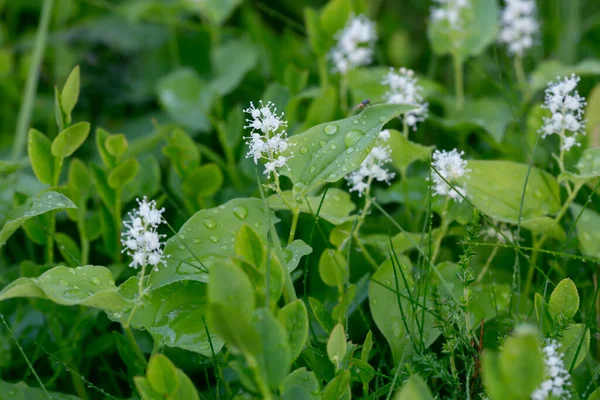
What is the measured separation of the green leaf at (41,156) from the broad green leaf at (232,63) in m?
0.57

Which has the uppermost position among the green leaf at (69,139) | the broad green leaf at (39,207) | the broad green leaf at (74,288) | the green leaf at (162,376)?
the green leaf at (69,139)

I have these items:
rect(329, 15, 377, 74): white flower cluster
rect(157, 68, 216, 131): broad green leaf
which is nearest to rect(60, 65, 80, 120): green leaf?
rect(157, 68, 216, 131): broad green leaf

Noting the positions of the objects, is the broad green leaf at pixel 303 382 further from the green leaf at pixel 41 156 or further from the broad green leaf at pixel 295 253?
the green leaf at pixel 41 156

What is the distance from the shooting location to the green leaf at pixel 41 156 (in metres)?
0.96

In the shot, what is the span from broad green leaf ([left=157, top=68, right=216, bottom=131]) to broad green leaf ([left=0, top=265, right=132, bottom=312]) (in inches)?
27.6

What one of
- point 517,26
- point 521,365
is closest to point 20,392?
point 521,365

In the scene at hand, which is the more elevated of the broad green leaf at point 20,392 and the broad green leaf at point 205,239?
the broad green leaf at point 205,239

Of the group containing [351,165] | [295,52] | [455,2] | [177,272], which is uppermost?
[455,2]

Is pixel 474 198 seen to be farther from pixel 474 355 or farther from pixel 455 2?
pixel 455 2

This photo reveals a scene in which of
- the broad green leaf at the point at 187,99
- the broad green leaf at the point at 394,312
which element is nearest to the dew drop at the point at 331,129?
the broad green leaf at the point at 394,312

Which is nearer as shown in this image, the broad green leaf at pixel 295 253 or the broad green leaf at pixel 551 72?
the broad green leaf at pixel 295 253

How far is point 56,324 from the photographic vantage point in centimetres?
97

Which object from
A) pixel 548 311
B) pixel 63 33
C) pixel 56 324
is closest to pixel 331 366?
pixel 548 311

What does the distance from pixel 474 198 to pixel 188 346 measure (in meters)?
0.49
